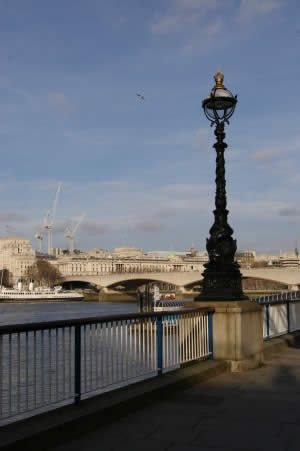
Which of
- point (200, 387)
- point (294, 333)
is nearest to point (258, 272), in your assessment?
point (294, 333)

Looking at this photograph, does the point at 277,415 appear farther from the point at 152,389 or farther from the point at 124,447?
the point at 124,447

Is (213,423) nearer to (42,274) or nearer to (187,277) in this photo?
(187,277)

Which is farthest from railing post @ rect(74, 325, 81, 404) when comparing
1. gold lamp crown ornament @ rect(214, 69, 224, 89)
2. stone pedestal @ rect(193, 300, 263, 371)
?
gold lamp crown ornament @ rect(214, 69, 224, 89)

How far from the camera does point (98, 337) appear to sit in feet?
23.3

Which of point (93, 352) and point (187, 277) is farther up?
point (187, 277)

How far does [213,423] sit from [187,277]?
95.0m

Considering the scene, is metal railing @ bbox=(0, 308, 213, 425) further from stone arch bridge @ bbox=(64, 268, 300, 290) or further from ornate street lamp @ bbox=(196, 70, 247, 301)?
stone arch bridge @ bbox=(64, 268, 300, 290)

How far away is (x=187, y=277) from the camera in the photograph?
10088 centimetres

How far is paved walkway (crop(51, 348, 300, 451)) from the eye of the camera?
5.46 meters

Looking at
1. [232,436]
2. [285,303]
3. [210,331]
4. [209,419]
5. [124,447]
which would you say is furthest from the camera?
[285,303]

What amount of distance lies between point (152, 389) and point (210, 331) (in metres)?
2.88

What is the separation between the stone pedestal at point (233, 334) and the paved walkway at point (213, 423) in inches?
44.9

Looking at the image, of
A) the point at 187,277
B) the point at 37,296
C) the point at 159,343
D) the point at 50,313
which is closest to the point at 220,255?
the point at 159,343

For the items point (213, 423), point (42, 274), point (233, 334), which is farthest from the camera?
point (42, 274)
